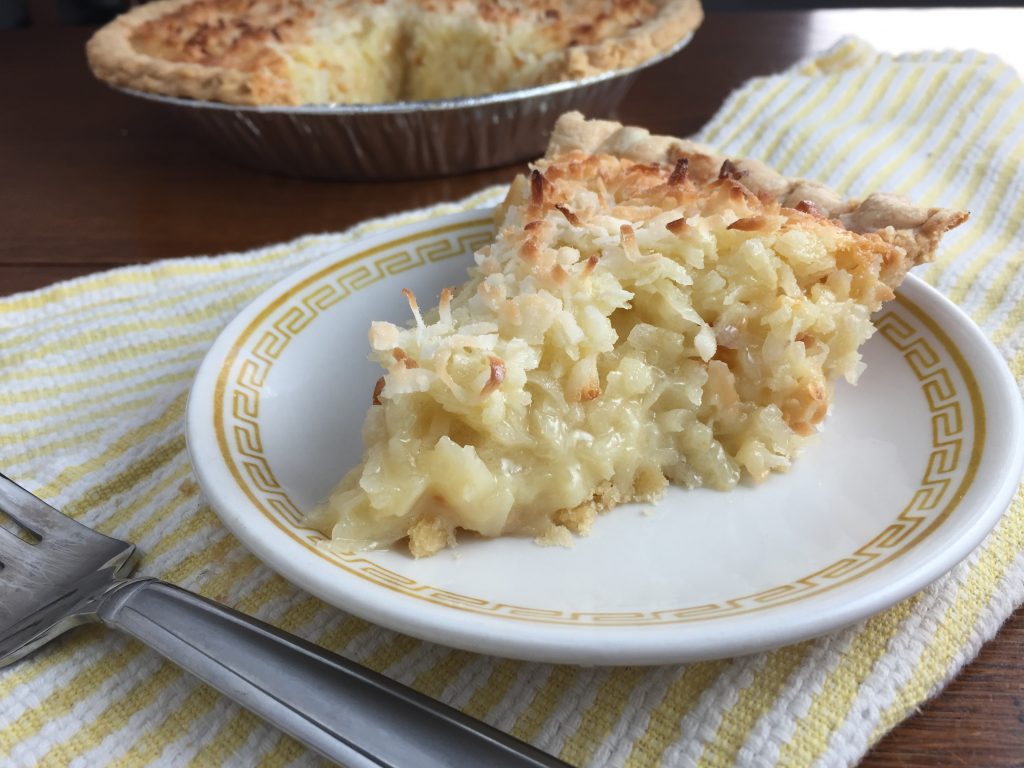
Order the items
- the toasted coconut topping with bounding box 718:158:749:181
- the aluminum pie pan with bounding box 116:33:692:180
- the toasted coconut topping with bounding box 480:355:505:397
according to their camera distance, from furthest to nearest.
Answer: the aluminum pie pan with bounding box 116:33:692:180 → the toasted coconut topping with bounding box 718:158:749:181 → the toasted coconut topping with bounding box 480:355:505:397

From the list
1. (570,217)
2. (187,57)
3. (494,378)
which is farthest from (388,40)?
(494,378)

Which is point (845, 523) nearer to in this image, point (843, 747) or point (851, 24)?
point (843, 747)

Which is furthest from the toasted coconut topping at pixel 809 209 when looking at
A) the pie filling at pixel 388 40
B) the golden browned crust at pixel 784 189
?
the pie filling at pixel 388 40

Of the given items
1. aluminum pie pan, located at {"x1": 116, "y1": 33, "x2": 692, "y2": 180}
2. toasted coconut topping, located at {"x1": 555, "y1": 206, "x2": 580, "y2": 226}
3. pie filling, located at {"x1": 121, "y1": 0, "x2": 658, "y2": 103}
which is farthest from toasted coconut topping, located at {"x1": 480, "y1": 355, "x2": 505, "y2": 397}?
pie filling, located at {"x1": 121, "y1": 0, "x2": 658, "y2": 103}

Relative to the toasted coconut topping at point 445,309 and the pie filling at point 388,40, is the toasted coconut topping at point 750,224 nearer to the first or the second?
the toasted coconut topping at point 445,309

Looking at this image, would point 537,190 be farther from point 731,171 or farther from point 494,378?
point 494,378

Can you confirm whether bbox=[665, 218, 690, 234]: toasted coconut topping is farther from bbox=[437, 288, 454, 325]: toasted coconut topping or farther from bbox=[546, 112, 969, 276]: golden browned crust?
bbox=[437, 288, 454, 325]: toasted coconut topping
